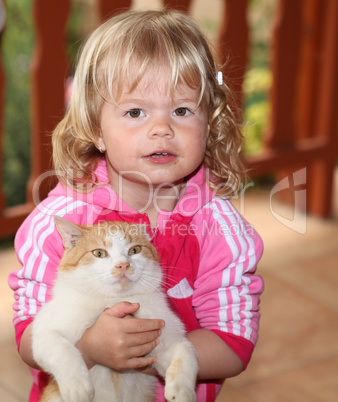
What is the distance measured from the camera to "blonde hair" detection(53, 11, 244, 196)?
1.15 meters

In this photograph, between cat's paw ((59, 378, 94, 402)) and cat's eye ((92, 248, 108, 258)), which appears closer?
cat's paw ((59, 378, 94, 402))

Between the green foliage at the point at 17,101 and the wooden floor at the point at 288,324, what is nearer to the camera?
the wooden floor at the point at 288,324

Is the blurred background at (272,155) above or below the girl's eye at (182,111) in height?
below

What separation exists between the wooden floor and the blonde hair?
31 centimetres

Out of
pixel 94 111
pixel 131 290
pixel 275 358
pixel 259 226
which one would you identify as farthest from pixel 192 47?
pixel 259 226

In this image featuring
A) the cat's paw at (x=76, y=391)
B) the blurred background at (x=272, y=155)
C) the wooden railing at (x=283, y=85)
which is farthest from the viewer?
the wooden railing at (x=283, y=85)

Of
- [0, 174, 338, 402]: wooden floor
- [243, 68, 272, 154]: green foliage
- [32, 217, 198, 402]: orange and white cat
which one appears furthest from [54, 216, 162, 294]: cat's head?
[243, 68, 272, 154]: green foliage

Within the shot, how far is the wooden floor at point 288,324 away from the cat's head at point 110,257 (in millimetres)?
594

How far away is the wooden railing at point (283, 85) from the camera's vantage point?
226 cm

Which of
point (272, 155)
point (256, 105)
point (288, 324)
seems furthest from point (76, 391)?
point (256, 105)

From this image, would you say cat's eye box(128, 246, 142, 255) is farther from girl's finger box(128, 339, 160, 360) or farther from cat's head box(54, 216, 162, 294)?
girl's finger box(128, 339, 160, 360)

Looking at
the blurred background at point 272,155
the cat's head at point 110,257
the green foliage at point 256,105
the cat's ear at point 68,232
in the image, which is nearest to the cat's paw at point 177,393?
the cat's head at point 110,257

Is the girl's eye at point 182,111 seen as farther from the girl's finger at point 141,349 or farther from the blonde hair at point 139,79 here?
the girl's finger at point 141,349

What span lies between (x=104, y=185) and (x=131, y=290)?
28cm
